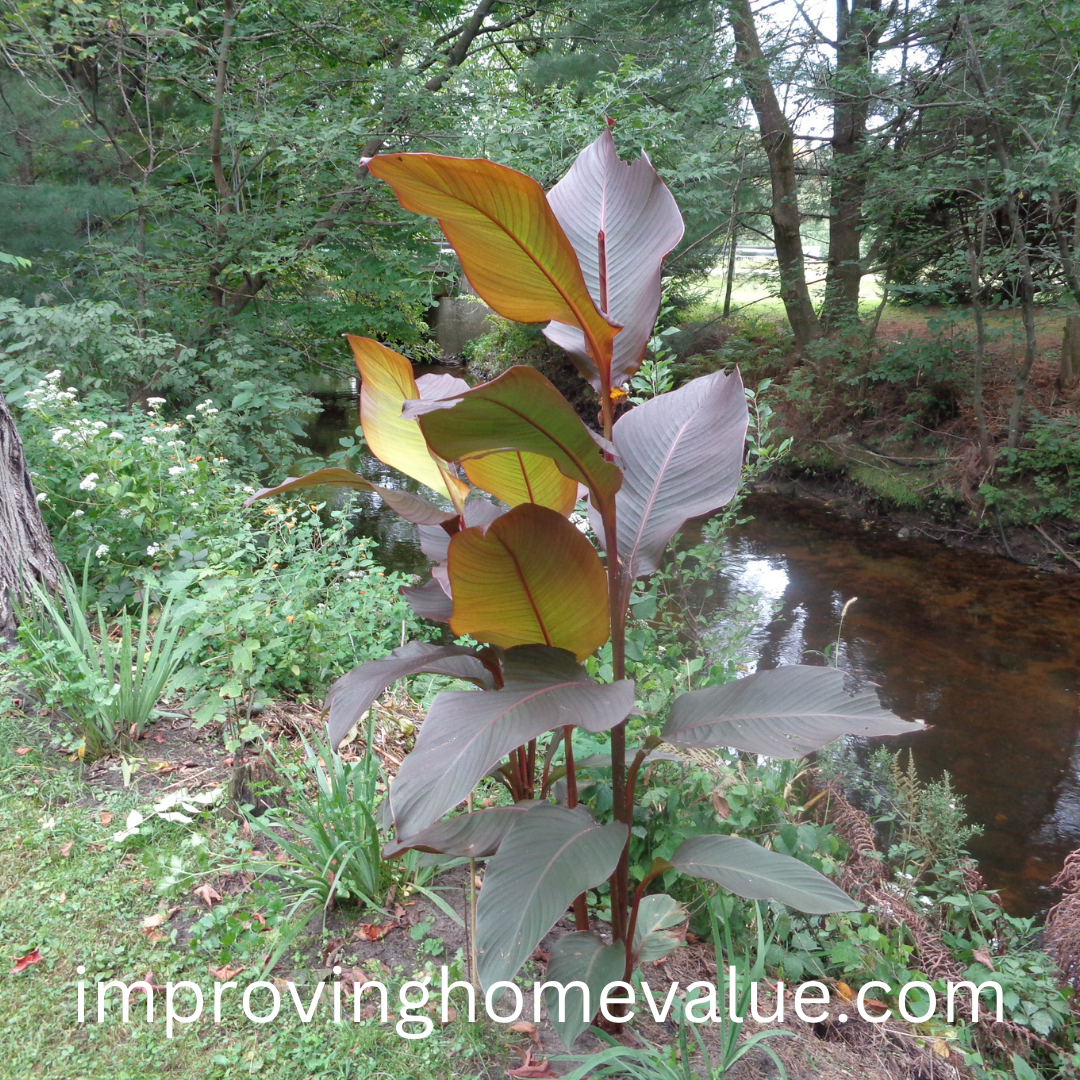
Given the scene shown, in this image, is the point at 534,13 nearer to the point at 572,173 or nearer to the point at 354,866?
the point at 572,173

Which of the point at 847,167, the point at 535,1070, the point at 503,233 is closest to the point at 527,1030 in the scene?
the point at 535,1070

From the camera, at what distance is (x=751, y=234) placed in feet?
32.0

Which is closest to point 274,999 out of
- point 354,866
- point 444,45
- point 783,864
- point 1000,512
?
point 354,866

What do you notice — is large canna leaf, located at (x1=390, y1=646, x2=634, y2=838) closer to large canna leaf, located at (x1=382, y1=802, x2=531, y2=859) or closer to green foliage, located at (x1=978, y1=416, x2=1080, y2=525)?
large canna leaf, located at (x1=382, y1=802, x2=531, y2=859)

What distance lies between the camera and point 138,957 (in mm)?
1678

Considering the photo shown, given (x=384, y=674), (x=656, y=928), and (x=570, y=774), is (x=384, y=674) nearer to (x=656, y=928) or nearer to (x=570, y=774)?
(x=570, y=774)

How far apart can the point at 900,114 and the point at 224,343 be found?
709 centimetres

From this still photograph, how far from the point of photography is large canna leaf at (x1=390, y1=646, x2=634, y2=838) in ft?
3.41

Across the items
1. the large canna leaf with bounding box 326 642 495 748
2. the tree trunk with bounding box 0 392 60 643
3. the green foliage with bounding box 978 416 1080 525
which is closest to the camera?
the large canna leaf with bounding box 326 642 495 748

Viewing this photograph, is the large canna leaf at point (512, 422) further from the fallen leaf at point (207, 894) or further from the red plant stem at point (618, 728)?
the fallen leaf at point (207, 894)

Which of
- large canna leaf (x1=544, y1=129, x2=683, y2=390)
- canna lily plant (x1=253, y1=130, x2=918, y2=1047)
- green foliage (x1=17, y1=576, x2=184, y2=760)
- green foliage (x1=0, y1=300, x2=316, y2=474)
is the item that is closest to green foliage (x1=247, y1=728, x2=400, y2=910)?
canna lily plant (x1=253, y1=130, x2=918, y2=1047)

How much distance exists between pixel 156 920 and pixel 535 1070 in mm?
1006

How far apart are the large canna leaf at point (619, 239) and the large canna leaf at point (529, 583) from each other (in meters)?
0.34

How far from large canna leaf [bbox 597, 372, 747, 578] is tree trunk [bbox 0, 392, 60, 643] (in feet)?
8.73
